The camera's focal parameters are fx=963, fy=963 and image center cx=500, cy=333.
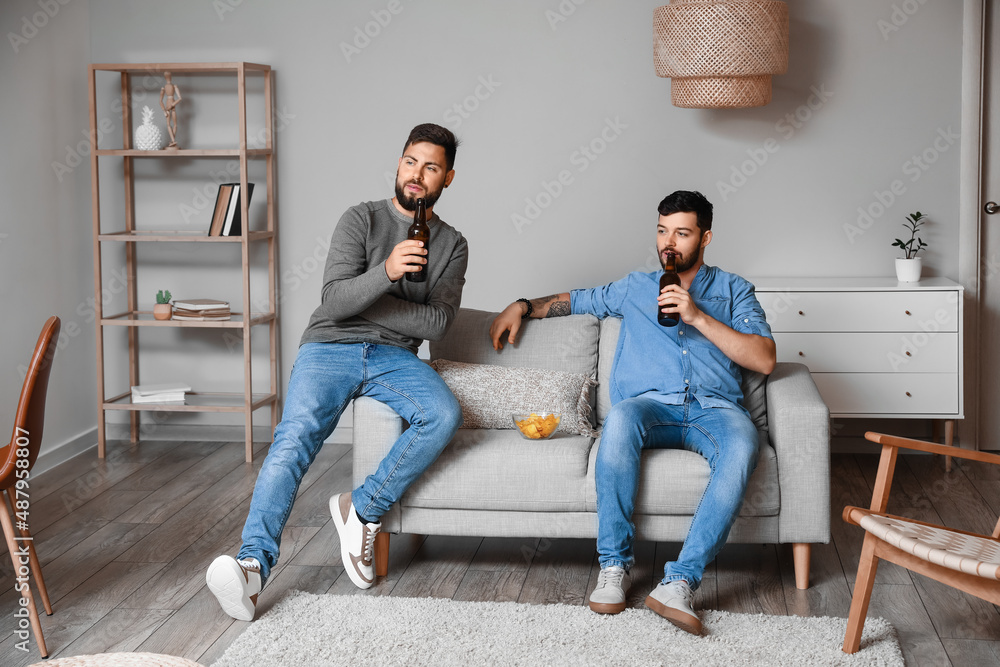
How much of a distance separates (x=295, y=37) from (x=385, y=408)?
2.20 m

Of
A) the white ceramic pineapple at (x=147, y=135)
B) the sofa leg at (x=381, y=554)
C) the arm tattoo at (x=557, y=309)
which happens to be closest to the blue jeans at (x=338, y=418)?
the sofa leg at (x=381, y=554)

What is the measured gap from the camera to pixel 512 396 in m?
2.97

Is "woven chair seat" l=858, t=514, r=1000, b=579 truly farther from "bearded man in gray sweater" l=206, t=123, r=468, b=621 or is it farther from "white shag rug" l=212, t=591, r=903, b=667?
"bearded man in gray sweater" l=206, t=123, r=468, b=621

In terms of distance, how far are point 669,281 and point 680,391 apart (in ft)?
1.06

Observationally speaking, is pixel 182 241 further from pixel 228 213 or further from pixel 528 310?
pixel 528 310

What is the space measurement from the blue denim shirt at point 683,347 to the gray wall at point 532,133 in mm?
1220

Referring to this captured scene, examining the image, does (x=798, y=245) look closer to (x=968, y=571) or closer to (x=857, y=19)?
(x=857, y=19)

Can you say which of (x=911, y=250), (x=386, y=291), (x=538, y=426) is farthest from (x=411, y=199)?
(x=911, y=250)

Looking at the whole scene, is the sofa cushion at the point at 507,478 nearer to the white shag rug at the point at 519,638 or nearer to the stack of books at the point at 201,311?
the white shag rug at the point at 519,638

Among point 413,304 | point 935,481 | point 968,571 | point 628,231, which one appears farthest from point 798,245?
point 968,571

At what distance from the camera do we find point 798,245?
4.10 m

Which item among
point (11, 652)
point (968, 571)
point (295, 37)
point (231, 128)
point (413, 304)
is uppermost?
point (295, 37)

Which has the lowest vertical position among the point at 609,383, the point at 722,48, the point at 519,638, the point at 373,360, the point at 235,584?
the point at 519,638

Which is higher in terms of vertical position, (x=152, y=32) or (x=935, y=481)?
(x=152, y=32)
